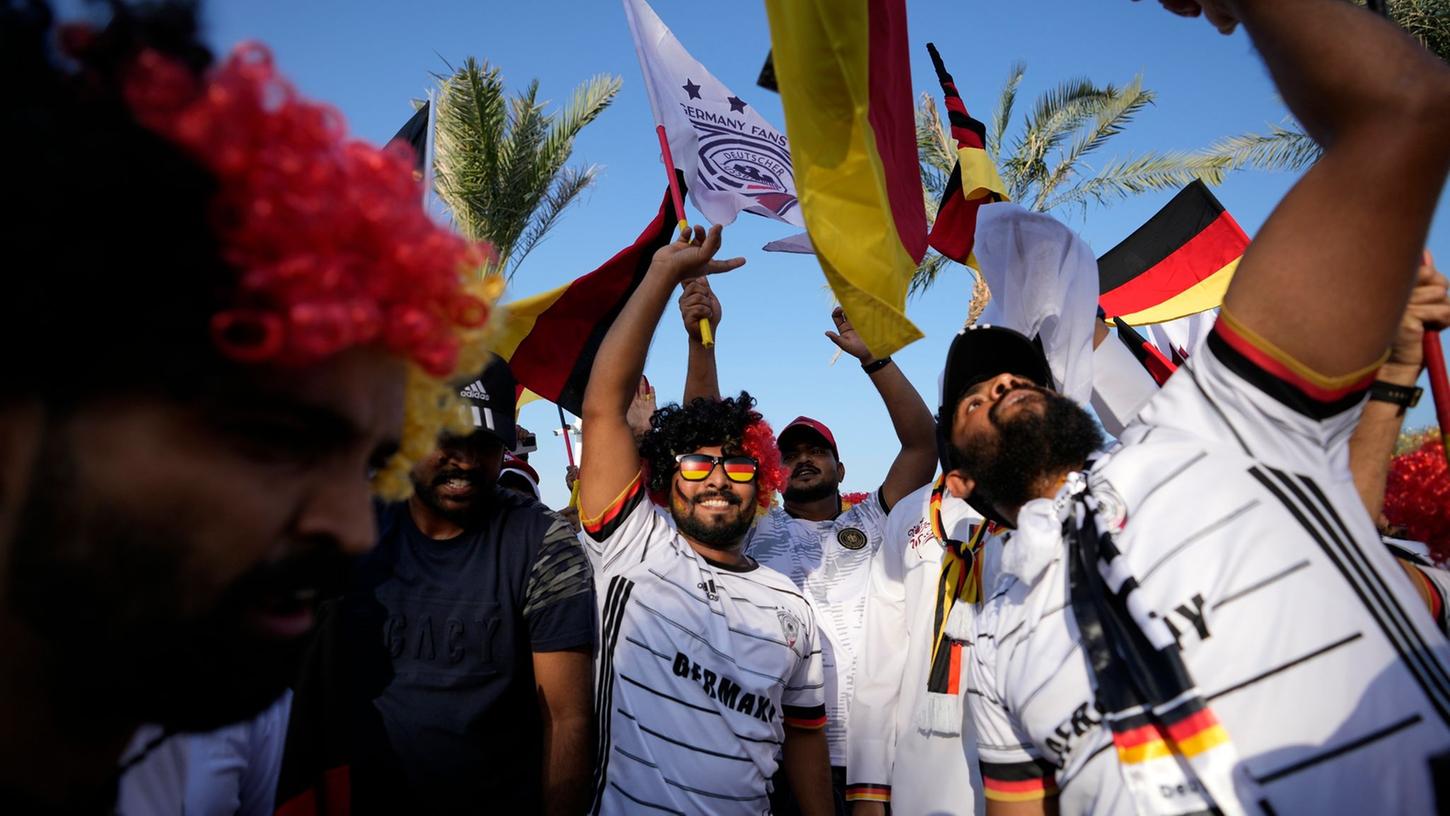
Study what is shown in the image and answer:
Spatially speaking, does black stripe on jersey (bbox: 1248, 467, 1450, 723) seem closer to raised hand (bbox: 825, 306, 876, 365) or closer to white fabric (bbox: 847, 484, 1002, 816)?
white fabric (bbox: 847, 484, 1002, 816)

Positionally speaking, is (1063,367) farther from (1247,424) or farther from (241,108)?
(241,108)

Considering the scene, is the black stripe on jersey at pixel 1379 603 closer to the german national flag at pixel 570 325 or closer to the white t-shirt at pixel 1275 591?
the white t-shirt at pixel 1275 591

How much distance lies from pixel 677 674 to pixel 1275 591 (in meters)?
2.09

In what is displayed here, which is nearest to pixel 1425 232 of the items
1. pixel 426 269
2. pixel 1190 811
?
pixel 1190 811

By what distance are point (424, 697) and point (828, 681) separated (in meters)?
2.33

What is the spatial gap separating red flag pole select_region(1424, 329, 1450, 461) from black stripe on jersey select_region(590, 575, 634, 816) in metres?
2.54

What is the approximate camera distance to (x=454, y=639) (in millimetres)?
3209

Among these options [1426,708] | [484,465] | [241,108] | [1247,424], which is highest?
[484,465]

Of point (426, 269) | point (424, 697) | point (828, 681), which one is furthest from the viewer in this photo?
point (828, 681)

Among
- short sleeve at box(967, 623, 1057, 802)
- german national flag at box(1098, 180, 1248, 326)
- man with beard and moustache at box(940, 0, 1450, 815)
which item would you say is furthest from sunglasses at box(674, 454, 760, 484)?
german national flag at box(1098, 180, 1248, 326)

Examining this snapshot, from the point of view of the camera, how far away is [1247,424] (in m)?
1.71

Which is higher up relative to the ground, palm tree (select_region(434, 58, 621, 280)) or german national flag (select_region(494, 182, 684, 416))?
palm tree (select_region(434, 58, 621, 280))

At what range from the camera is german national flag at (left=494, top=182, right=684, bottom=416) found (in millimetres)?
4852

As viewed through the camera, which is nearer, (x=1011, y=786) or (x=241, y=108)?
(x=241, y=108)
